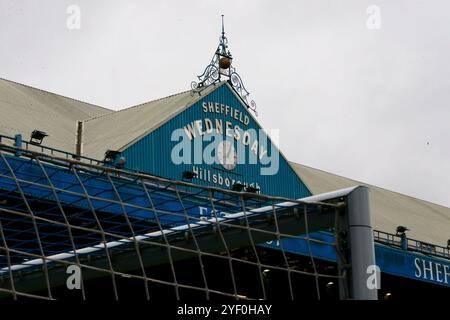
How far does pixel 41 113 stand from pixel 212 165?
6.03m

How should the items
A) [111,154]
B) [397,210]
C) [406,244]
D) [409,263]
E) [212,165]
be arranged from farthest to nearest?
1. [397,210]
2. [406,244]
3. [409,263]
4. [212,165]
5. [111,154]

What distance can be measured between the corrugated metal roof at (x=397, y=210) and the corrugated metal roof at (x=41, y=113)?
31.8 ft

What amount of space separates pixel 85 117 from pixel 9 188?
13.8 meters

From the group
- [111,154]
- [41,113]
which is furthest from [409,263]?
[41,113]

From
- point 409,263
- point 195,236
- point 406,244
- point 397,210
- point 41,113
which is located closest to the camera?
point 195,236

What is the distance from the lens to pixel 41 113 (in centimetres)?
3294

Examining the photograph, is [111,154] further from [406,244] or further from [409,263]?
[406,244]

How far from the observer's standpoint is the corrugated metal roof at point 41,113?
2984cm

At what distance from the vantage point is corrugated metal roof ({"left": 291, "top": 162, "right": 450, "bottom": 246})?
4253 cm

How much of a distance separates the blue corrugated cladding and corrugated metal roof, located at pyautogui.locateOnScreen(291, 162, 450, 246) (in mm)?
6992

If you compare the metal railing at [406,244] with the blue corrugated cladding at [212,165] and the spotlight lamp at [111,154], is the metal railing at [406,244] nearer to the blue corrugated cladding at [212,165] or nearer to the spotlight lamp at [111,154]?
the blue corrugated cladding at [212,165]

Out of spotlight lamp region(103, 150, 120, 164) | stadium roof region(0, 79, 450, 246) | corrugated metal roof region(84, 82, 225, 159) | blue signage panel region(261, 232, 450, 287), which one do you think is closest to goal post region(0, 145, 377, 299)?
spotlight lamp region(103, 150, 120, 164)

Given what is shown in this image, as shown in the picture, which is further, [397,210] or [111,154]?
[397,210]

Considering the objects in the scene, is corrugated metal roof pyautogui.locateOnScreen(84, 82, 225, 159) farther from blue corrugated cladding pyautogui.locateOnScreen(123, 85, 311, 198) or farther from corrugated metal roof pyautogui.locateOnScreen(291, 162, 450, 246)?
corrugated metal roof pyautogui.locateOnScreen(291, 162, 450, 246)
